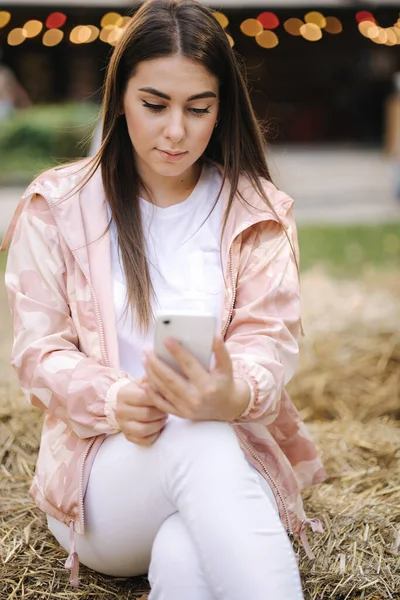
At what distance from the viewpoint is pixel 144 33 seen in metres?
1.97

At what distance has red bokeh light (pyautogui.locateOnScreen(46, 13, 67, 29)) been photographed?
531 inches

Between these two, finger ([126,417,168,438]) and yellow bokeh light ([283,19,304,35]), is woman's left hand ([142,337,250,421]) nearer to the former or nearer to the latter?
finger ([126,417,168,438])

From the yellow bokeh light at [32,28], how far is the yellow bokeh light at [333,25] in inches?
188

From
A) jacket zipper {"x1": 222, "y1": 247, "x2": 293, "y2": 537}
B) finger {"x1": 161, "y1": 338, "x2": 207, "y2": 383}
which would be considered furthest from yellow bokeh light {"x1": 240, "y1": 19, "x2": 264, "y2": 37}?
finger {"x1": 161, "y1": 338, "x2": 207, "y2": 383}

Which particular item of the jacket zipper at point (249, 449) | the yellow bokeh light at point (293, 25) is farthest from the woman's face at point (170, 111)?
the yellow bokeh light at point (293, 25)

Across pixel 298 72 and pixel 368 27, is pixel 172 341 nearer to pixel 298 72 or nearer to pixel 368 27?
pixel 368 27

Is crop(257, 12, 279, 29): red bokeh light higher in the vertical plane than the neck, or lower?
higher

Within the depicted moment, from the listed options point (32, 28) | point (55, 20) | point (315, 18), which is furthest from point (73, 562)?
point (315, 18)

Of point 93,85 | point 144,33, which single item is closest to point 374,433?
point 144,33

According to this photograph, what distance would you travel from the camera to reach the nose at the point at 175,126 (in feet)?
6.45

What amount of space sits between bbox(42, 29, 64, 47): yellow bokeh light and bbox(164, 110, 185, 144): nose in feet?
44.0

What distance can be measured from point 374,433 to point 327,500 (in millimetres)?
645

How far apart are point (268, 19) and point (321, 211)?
21.2 feet

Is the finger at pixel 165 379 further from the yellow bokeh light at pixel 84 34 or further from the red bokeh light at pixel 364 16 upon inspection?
the red bokeh light at pixel 364 16
